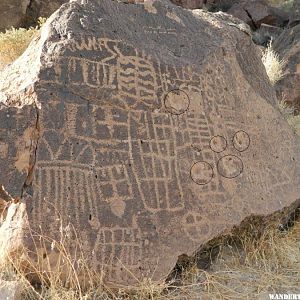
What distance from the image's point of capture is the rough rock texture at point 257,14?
11.2 metres

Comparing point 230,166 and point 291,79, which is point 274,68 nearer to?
point 291,79

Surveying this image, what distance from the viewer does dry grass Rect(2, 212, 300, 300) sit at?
9.18ft

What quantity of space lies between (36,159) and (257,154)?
5.36ft

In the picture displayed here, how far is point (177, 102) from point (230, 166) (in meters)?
0.57

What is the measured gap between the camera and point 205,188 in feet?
11.0

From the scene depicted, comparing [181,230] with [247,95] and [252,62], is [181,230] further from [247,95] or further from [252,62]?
[252,62]

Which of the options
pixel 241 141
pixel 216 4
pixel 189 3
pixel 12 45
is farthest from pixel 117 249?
pixel 216 4

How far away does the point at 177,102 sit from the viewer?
3510 mm

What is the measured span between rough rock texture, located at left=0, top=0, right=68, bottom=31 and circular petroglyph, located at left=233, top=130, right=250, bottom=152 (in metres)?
6.65

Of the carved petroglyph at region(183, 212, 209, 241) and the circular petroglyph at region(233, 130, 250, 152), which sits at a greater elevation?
the circular petroglyph at region(233, 130, 250, 152)

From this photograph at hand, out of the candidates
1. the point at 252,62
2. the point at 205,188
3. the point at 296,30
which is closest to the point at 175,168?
the point at 205,188

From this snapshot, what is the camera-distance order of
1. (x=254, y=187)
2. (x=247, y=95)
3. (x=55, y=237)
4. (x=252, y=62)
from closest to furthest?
(x=55, y=237), (x=254, y=187), (x=247, y=95), (x=252, y=62)

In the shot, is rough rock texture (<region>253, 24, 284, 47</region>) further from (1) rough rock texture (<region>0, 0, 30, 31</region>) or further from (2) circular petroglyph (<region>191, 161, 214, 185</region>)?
(2) circular petroglyph (<region>191, 161, 214, 185</region>)

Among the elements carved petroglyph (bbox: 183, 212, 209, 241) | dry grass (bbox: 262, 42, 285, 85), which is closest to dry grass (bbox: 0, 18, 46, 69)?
dry grass (bbox: 262, 42, 285, 85)
